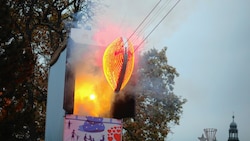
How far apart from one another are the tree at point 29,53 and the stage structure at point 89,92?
4.68 ft

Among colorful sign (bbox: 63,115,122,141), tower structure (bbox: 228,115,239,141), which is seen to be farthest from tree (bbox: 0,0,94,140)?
tower structure (bbox: 228,115,239,141)

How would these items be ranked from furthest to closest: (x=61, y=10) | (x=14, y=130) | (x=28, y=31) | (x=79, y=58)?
(x=61, y=10)
(x=28, y=31)
(x=14, y=130)
(x=79, y=58)

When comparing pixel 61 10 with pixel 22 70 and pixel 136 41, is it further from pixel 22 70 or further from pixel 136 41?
pixel 136 41

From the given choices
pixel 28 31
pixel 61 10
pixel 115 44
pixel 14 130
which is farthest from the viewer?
pixel 61 10

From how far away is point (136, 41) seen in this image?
45.5ft

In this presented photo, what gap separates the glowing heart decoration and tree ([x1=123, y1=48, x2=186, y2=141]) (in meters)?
7.28

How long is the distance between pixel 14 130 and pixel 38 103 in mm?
6331

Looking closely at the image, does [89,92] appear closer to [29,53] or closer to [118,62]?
[118,62]

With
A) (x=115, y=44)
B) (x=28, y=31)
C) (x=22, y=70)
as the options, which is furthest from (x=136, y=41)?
(x=28, y=31)

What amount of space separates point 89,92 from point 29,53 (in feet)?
10.9

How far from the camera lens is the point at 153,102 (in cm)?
2134

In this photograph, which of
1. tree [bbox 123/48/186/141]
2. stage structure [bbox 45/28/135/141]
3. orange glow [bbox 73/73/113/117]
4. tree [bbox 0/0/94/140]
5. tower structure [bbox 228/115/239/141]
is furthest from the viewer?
tower structure [bbox 228/115/239/141]

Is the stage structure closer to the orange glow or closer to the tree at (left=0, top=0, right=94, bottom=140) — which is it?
the orange glow

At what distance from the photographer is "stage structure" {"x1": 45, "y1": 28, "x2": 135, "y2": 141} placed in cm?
1268
